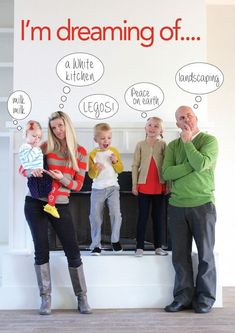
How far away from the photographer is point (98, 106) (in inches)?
143

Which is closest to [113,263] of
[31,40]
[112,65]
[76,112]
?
[76,112]

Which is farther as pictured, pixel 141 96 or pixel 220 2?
pixel 220 2

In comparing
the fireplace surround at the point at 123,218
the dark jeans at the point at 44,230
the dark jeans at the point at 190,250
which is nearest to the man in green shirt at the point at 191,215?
the dark jeans at the point at 190,250

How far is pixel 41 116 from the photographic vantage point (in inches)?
142

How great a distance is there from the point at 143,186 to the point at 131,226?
1.56ft

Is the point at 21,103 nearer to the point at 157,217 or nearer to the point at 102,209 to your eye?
the point at 102,209

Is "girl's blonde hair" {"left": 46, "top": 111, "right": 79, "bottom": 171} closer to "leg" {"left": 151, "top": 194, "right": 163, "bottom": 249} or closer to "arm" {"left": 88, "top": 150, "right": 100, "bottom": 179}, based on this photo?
"arm" {"left": 88, "top": 150, "right": 100, "bottom": 179}

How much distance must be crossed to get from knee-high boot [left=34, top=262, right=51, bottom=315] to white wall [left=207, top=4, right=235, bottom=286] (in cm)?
161

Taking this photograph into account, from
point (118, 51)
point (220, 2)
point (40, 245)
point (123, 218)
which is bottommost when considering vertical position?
point (40, 245)

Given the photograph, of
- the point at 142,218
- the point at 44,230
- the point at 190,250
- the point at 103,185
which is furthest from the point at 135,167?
the point at 44,230

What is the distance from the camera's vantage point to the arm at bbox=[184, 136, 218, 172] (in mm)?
2943

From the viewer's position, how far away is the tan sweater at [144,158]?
331cm

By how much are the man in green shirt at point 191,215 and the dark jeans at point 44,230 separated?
68cm

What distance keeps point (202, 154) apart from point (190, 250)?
0.66 meters
